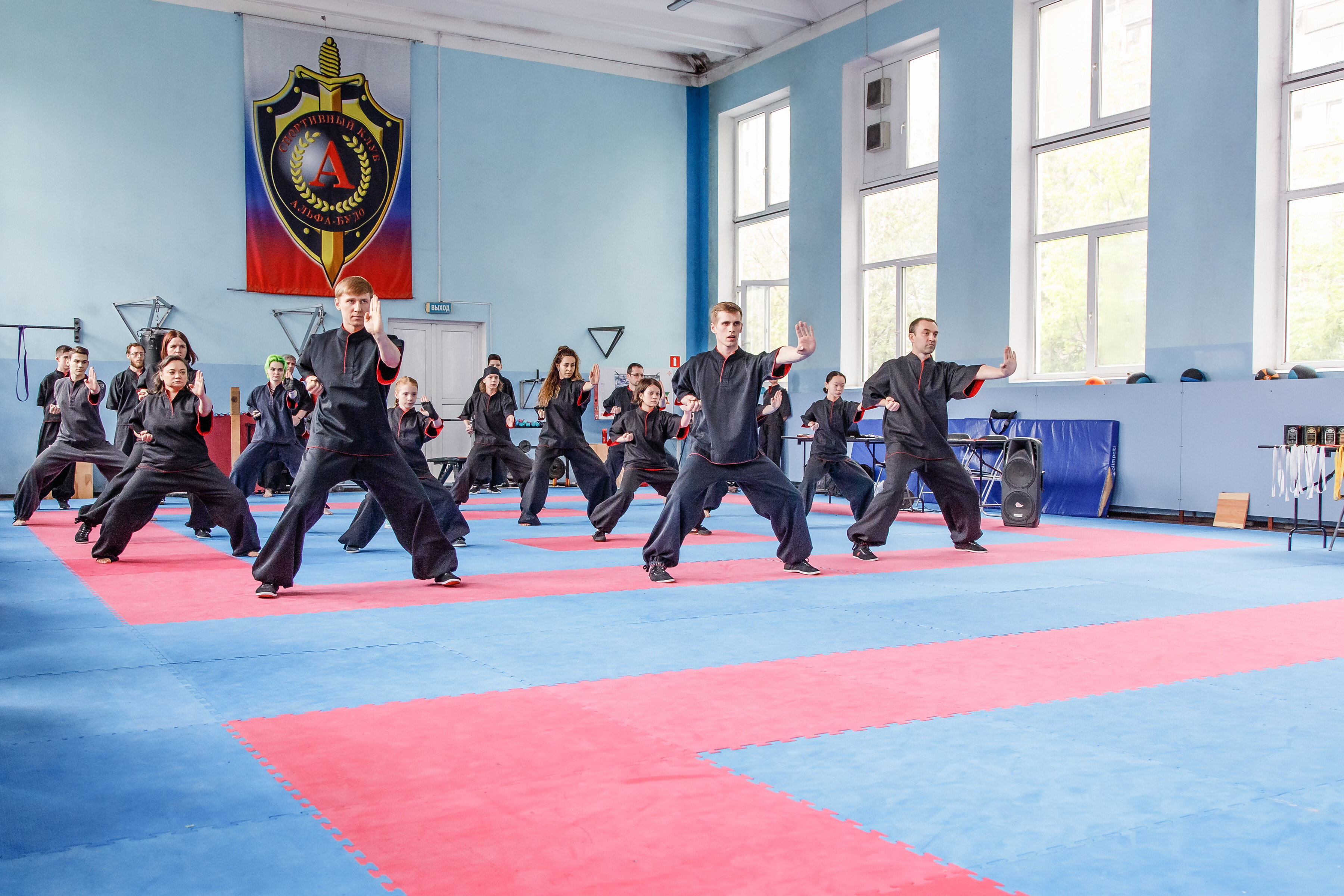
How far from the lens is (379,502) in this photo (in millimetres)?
6043

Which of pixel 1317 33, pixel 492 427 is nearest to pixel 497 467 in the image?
pixel 492 427

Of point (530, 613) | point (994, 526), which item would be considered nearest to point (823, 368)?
point (994, 526)

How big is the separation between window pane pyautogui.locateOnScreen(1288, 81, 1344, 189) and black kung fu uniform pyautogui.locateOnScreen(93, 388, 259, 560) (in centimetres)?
1007

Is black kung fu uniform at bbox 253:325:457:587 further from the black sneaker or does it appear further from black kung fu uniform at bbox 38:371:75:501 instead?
black kung fu uniform at bbox 38:371:75:501

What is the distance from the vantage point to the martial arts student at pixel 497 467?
10469 mm

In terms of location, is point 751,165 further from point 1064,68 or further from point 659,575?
point 659,575

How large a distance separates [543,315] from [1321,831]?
50.2 feet

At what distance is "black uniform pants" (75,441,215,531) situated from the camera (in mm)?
8305

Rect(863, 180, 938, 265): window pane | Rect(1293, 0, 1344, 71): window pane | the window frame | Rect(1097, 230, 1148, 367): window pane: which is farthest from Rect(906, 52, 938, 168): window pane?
Rect(1293, 0, 1344, 71): window pane

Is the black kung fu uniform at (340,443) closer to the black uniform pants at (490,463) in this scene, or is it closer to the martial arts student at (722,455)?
the martial arts student at (722,455)

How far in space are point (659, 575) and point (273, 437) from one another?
484 centimetres

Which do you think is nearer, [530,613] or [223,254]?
[530,613]

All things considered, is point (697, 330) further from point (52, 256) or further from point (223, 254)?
point (52, 256)

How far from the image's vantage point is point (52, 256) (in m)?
13.8
